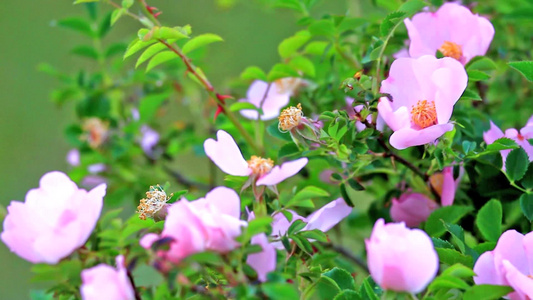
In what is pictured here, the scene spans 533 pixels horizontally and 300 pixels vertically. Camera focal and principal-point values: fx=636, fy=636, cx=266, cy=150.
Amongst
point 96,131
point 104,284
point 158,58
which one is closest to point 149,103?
point 96,131

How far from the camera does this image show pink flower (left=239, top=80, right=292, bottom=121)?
1.94ft

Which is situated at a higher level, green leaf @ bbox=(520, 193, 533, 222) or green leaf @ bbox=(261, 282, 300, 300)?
green leaf @ bbox=(261, 282, 300, 300)

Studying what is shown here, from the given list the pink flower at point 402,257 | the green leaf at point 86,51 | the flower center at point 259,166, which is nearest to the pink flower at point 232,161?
the flower center at point 259,166

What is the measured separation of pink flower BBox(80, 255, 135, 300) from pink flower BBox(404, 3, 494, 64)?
1.05 ft

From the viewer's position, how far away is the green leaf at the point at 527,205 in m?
0.43

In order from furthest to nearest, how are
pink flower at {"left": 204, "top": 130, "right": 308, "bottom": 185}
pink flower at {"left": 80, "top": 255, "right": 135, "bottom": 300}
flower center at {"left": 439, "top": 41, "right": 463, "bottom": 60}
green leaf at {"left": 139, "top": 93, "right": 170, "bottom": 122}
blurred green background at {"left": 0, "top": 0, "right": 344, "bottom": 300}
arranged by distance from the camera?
1. blurred green background at {"left": 0, "top": 0, "right": 344, "bottom": 300}
2. green leaf at {"left": 139, "top": 93, "right": 170, "bottom": 122}
3. flower center at {"left": 439, "top": 41, "right": 463, "bottom": 60}
4. pink flower at {"left": 204, "top": 130, "right": 308, "bottom": 185}
5. pink flower at {"left": 80, "top": 255, "right": 135, "bottom": 300}

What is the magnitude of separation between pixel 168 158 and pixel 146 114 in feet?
0.37

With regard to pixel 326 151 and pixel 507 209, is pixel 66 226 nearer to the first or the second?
pixel 326 151

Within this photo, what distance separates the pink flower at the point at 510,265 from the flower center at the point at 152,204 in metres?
0.20

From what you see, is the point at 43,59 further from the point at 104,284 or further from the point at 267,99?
the point at 104,284

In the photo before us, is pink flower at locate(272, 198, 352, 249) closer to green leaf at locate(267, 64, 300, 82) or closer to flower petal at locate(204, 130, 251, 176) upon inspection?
flower petal at locate(204, 130, 251, 176)

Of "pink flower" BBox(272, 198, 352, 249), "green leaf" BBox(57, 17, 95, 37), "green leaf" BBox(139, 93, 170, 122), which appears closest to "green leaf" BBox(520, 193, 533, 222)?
"pink flower" BBox(272, 198, 352, 249)

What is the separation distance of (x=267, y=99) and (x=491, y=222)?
267mm

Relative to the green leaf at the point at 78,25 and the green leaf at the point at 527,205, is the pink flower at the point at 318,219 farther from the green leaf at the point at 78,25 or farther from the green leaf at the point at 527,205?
the green leaf at the point at 78,25
